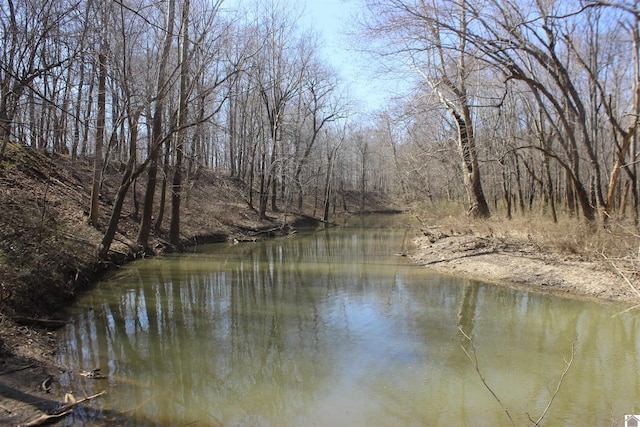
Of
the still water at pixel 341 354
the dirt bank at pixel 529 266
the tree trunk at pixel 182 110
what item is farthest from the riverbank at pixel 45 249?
the dirt bank at pixel 529 266

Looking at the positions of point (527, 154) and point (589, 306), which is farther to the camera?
point (527, 154)

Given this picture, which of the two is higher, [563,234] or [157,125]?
[157,125]

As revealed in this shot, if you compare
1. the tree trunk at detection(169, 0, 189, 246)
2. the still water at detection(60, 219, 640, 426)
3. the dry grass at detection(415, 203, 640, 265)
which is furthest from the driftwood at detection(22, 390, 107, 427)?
the dry grass at detection(415, 203, 640, 265)

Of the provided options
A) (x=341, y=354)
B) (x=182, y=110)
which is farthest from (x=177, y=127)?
(x=341, y=354)

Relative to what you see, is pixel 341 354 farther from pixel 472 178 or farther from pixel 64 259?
pixel 472 178

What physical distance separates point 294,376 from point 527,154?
2475 centimetres

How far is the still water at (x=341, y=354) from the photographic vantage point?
16.0 ft

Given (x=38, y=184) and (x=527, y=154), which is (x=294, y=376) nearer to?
(x=38, y=184)

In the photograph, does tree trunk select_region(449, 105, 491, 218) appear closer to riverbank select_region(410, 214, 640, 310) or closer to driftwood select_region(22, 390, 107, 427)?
riverbank select_region(410, 214, 640, 310)

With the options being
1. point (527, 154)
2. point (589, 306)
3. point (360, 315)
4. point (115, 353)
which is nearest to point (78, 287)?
point (115, 353)

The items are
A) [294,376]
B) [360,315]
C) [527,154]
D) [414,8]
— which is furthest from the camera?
[527,154]

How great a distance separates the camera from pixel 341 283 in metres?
12.1

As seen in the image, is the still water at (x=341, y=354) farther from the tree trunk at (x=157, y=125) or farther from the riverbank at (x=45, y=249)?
the tree trunk at (x=157, y=125)

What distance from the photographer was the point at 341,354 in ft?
21.7
